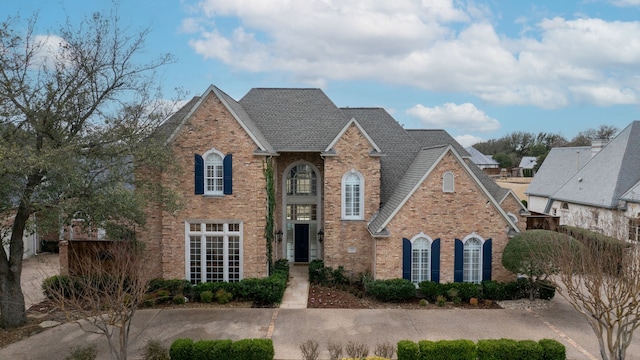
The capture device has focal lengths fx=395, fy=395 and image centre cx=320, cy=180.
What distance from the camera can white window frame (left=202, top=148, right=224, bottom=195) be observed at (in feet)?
59.3

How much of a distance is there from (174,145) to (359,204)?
30.6 feet

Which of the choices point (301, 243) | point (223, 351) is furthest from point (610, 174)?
point (223, 351)

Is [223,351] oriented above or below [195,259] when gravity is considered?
below

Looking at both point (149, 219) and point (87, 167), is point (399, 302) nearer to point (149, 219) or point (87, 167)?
point (149, 219)

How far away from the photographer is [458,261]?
1797 centimetres

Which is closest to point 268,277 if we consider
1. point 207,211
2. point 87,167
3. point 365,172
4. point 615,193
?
point 207,211

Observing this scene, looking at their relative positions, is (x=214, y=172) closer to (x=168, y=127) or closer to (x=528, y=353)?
(x=168, y=127)

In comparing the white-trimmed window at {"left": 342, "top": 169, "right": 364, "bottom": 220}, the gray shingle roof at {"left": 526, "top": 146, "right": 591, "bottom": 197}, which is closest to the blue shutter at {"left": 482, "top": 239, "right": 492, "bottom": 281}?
the white-trimmed window at {"left": 342, "top": 169, "right": 364, "bottom": 220}

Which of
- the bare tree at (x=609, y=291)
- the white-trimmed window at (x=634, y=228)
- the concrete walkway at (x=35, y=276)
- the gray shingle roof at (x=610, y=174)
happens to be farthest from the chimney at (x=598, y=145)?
the concrete walkway at (x=35, y=276)

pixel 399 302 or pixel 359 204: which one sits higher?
pixel 359 204

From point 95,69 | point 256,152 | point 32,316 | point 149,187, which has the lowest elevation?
point 32,316

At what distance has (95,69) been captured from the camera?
1418cm

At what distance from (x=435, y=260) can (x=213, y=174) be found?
35.8ft

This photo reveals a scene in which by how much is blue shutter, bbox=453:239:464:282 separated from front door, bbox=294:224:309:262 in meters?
8.62
